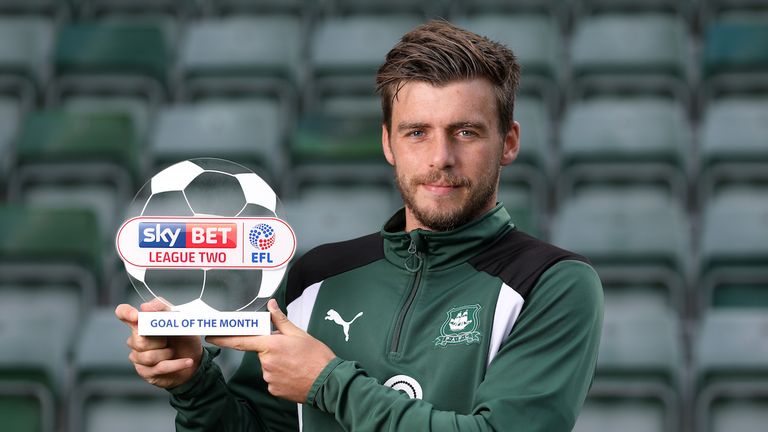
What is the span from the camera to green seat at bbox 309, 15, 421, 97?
5.36 meters

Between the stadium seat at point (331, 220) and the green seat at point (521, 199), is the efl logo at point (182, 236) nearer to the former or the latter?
the stadium seat at point (331, 220)

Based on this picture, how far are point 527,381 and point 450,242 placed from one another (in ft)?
0.79

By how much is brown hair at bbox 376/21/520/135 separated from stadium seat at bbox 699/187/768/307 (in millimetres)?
2797

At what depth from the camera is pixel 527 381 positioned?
1531mm

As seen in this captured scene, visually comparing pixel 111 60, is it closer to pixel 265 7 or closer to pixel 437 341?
pixel 265 7

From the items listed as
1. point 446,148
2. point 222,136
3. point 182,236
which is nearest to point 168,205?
point 182,236

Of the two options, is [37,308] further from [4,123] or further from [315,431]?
[315,431]

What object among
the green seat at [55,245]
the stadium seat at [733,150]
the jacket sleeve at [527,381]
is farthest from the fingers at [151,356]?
the stadium seat at [733,150]

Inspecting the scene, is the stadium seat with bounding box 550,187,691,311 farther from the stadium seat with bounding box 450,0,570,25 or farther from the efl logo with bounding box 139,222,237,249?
the efl logo with bounding box 139,222,237,249

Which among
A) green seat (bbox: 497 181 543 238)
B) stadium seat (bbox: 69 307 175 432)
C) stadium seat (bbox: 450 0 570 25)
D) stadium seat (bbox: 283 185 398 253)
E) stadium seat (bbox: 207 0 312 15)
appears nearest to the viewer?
stadium seat (bbox: 69 307 175 432)

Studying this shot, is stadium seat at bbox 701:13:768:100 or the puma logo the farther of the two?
stadium seat at bbox 701:13:768:100

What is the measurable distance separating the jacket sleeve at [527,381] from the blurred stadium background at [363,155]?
2260 millimetres

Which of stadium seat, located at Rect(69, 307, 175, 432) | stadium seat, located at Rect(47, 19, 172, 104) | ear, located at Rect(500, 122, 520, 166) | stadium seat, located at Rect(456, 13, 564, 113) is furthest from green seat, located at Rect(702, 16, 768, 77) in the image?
ear, located at Rect(500, 122, 520, 166)

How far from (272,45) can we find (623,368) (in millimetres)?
2416
